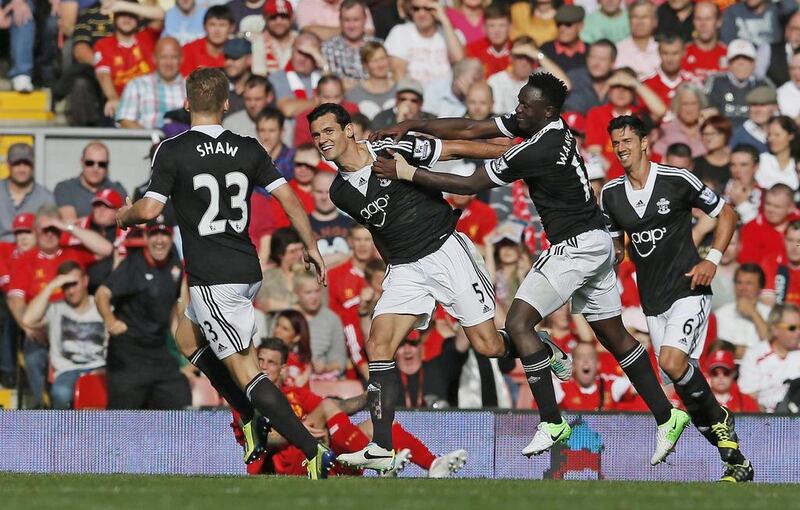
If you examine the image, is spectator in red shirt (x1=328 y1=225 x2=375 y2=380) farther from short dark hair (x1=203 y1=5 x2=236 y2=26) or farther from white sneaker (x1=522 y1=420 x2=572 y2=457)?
white sneaker (x1=522 y1=420 x2=572 y2=457)

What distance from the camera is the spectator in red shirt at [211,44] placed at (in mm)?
17703

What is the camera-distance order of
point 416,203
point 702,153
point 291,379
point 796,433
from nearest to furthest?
1. point 416,203
2. point 796,433
3. point 291,379
4. point 702,153

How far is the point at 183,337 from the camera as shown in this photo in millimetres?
11086

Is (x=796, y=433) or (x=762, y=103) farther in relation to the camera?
(x=762, y=103)

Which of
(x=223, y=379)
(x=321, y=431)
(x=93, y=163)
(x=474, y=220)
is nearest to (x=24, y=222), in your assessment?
(x=93, y=163)

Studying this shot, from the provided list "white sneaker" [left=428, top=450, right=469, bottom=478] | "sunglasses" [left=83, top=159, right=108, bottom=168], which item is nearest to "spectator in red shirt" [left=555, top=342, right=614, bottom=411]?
"white sneaker" [left=428, top=450, right=469, bottom=478]

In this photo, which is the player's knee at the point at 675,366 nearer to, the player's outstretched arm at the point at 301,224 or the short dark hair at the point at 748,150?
the player's outstretched arm at the point at 301,224

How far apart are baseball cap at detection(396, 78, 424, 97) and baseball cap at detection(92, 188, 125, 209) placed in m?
3.22

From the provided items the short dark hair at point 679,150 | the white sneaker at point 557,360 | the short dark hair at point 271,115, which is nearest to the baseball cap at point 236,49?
the short dark hair at point 271,115

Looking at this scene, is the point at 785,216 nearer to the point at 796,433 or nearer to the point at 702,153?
the point at 702,153

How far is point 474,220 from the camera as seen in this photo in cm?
1619

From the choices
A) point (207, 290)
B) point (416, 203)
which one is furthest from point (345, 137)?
point (207, 290)

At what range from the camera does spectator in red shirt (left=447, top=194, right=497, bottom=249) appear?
53.0 ft

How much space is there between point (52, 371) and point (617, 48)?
25.1ft
